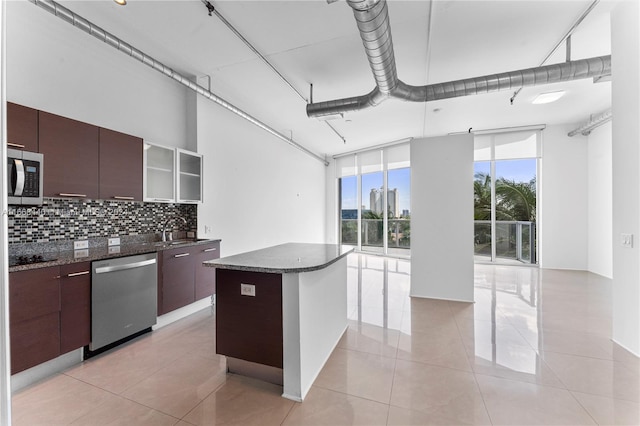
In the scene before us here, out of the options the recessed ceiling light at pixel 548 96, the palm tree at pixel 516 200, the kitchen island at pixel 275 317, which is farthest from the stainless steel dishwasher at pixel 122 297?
the palm tree at pixel 516 200

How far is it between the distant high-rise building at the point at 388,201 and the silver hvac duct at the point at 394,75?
4.58 m

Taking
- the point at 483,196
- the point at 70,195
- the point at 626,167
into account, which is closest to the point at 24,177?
the point at 70,195

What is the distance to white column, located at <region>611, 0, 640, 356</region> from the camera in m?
2.64

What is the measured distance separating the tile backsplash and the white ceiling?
1.98 m

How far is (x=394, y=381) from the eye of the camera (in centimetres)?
→ 227

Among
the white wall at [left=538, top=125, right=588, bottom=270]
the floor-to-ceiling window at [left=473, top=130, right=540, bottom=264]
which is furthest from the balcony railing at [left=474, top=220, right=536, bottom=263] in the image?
the white wall at [left=538, top=125, right=588, bottom=270]

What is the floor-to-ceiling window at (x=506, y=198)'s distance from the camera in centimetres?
691

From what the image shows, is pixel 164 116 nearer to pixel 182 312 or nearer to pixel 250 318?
pixel 182 312

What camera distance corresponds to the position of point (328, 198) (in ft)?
32.3

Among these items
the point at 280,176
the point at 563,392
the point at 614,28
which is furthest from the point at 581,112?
the point at 280,176

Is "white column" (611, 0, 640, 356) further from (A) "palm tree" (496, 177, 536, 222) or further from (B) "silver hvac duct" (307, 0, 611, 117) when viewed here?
(A) "palm tree" (496, 177, 536, 222)

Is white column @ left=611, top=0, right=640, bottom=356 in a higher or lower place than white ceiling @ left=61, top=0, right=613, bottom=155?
lower

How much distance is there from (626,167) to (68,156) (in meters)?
5.63

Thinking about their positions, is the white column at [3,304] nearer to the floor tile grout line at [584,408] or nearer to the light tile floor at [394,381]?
the light tile floor at [394,381]
